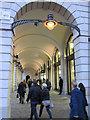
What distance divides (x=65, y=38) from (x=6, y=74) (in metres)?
8.14

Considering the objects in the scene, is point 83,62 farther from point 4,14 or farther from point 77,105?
point 4,14

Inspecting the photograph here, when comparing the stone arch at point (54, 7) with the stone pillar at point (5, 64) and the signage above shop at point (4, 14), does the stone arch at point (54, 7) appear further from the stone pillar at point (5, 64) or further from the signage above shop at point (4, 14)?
the stone pillar at point (5, 64)

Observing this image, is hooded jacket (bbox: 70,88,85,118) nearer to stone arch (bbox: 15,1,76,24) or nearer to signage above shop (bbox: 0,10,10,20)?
stone arch (bbox: 15,1,76,24)

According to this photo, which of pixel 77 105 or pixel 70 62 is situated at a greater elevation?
pixel 70 62

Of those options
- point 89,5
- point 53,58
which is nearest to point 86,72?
point 89,5

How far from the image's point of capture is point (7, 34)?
5.20 m

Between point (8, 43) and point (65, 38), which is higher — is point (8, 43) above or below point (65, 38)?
below

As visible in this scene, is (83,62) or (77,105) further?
(83,62)

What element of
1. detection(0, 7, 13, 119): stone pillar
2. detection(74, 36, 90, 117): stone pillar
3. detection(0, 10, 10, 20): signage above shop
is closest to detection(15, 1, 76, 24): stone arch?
detection(0, 10, 10, 20): signage above shop

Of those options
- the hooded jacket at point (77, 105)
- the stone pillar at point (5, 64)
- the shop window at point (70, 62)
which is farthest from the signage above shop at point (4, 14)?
the shop window at point (70, 62)

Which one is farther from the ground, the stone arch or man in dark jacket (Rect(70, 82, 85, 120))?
the stone arch

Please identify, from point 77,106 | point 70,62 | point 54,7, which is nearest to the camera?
point 77,106

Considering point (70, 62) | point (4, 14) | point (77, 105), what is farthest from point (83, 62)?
point (70, 62)

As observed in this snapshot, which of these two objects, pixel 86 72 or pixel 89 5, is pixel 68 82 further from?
pixel 89 5
